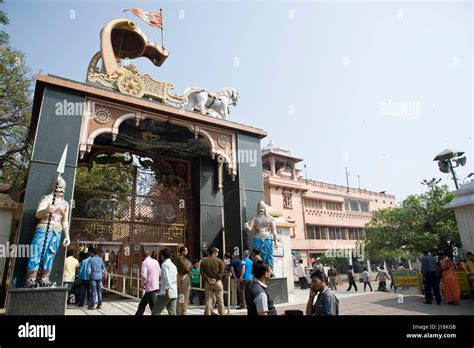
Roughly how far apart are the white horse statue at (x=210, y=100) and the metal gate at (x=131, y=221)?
10.5 feet

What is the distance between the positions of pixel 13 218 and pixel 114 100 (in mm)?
4082

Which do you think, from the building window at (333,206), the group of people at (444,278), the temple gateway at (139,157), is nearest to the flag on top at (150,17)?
the temple gateway at (139,157)

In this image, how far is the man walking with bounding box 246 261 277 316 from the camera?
345cm

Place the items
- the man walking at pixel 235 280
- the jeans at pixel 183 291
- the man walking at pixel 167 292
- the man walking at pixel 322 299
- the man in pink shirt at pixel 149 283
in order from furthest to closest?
the man walking at pixel 235 280 < the jeans at pixel 183 291 < the man in pink shirt at pixel 149 283 < the man walking at pixel 167 292 < the man walking at pixel 322 299

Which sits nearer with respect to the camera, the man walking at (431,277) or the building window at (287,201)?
the man walking at (431,277)

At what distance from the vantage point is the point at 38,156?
281 inches

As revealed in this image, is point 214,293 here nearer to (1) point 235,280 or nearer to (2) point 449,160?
(1) point 235,280

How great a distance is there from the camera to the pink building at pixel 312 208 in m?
27.5

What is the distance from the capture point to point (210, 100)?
36.5 ft

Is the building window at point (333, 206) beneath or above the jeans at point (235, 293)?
above

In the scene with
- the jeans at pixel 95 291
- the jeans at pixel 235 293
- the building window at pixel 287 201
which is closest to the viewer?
the jeans at pixel 95 291

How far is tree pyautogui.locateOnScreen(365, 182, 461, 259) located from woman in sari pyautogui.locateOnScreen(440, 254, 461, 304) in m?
13.7

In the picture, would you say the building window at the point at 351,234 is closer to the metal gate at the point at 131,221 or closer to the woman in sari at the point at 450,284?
the woman in sari at the point at 450,284
